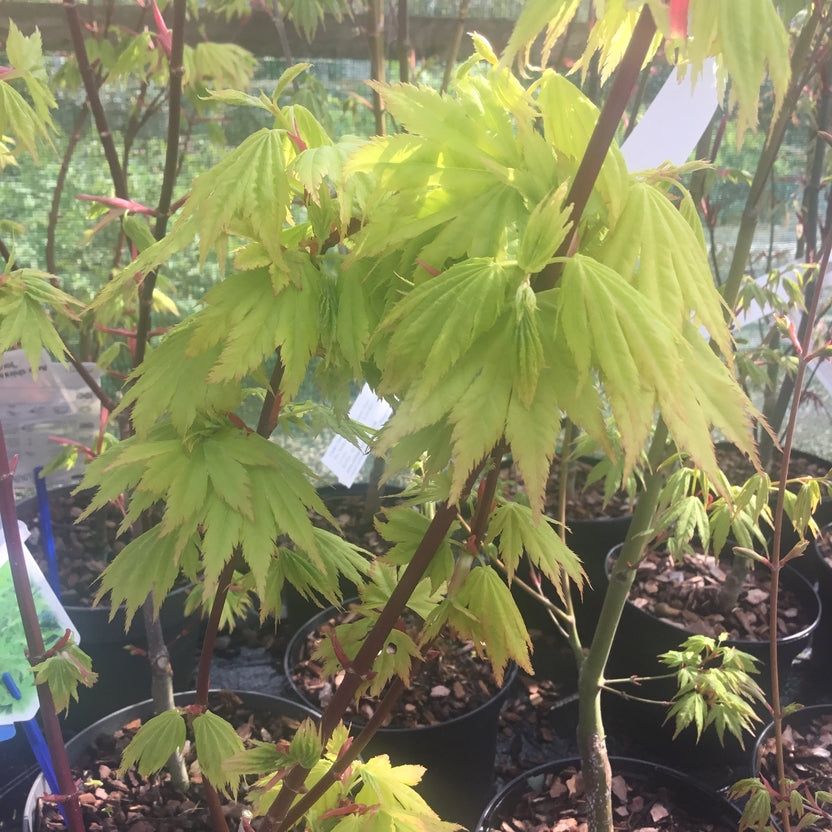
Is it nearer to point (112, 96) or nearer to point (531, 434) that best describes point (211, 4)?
point (112, 96)

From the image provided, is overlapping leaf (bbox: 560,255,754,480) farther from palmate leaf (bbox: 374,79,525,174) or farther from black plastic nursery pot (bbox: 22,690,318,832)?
black plastic nursery pot (bbox: 22,690,318,832)

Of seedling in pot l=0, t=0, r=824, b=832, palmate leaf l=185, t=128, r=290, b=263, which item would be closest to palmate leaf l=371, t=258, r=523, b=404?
seedling in pot l=0, t=0, r=824, b=832

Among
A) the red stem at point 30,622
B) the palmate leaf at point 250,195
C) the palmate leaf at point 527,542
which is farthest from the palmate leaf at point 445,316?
the red stem at point 30,622

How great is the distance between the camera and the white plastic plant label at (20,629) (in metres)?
0.82

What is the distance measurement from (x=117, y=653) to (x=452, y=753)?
0.64m

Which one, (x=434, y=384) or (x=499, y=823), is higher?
(x=434, y=384)

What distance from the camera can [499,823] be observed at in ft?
3.31

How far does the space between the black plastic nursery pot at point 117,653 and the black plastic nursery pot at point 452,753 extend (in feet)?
0.87

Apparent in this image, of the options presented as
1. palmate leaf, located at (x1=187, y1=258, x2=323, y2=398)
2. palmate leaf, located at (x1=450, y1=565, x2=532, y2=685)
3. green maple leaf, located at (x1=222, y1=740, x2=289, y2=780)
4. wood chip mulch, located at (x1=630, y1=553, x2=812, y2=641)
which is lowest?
wood chip mulch, located at (x1=630, y1=553, x2=812, y2=641)

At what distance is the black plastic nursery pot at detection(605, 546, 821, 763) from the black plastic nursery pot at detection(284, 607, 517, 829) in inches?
11.8

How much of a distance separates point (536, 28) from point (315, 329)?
240 mm

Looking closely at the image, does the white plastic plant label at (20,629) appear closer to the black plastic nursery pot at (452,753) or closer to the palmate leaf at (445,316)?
the black plastic nursery pot at (452,753)

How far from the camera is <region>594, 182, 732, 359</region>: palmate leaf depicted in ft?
1.41

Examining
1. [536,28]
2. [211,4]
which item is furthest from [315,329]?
[211,4]
